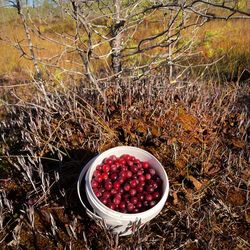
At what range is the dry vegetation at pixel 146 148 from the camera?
1.84 metres

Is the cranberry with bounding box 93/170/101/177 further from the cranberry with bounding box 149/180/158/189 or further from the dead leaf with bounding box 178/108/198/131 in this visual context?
the dead leaf with bounding box 178/108/198/131

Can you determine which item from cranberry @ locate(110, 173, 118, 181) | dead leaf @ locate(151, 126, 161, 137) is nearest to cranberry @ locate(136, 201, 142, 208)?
cranberry @ locate(110, 173, 118, 181)

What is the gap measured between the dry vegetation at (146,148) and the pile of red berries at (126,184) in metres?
0.15

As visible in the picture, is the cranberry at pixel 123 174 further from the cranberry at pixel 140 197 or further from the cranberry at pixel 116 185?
the cranberry at pixel 140 197


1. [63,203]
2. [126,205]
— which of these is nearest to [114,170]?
[126,205]

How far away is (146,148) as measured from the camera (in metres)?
2.35

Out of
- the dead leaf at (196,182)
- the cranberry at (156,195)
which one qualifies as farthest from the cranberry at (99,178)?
the dead leaf at (196,182)

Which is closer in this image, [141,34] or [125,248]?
[125,248]

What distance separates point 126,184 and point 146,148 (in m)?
0.60

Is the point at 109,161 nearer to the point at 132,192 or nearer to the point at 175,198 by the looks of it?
the point at 132,192

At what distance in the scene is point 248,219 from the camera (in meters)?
1.97

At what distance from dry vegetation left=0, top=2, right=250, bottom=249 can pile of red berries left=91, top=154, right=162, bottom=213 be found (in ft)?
0.50

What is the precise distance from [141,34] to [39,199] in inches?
374

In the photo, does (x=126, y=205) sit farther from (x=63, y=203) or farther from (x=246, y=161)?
(x=246, y=161)
